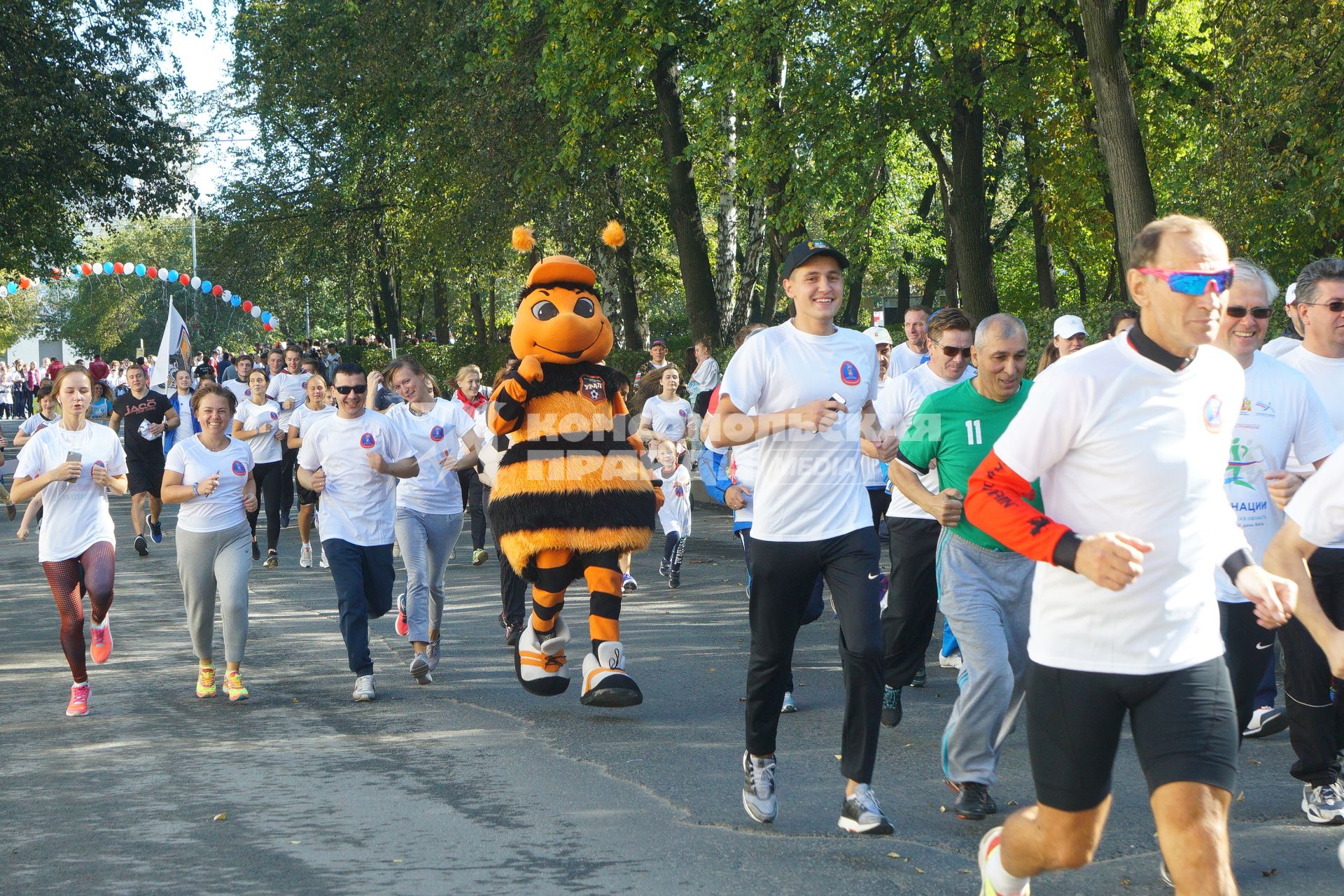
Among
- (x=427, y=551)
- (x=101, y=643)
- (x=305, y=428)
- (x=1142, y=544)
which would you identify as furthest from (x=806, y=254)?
(x=305, y=428)

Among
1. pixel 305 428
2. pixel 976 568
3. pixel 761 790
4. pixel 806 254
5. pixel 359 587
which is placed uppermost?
pixel 806 254

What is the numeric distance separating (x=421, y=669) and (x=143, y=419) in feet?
28.8

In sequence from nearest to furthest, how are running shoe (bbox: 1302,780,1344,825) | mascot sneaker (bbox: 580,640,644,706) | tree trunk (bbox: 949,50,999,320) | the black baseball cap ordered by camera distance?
running shoe (bbox: 1302,780,1344,825)
the black baseball cap
mascot sneaker (bbox: 580,640,644,706)
tree trunk (bbox: 949,50,999,320)

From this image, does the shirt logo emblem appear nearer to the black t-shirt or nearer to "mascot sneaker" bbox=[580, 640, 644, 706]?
"mascot sneaker" bbox=[580, 640, 644, 706]

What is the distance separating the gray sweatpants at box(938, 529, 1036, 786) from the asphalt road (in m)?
0.26

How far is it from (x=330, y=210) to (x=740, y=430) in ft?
110

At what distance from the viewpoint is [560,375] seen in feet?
25.1

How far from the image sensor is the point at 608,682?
22.9ft

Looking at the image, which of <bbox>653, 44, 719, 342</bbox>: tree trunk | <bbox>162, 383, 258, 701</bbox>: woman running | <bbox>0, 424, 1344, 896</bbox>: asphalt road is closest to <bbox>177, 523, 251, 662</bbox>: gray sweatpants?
<bbox>162, 383, 258, 701</bbox>: woman running

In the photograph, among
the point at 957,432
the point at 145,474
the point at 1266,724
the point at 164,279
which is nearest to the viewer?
the point at 957,432

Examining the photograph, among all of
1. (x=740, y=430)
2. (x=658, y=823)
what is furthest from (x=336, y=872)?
(x=740, y=430)

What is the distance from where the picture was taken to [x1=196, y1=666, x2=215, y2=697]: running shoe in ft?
26.1

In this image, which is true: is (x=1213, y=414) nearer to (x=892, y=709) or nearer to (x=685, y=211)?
(x=892, y=709)

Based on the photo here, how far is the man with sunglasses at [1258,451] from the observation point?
517 centimetres
